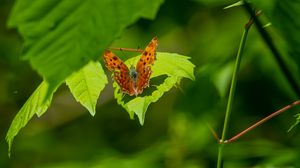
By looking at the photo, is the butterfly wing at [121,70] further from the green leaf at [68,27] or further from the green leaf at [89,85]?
the green leaf at [68,27]

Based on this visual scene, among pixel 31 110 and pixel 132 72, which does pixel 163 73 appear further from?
pixel 31 110

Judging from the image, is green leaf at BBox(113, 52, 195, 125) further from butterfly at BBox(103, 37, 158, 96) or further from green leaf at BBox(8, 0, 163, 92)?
green leaf at BBox(8, 0, 163, 92)

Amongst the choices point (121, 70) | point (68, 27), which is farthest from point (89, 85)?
point (68, 27)

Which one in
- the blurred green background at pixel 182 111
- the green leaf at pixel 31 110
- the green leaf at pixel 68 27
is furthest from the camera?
the blurred green background at pixel 182 111

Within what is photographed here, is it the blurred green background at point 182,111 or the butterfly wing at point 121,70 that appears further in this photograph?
the blurred green background at point 182,111

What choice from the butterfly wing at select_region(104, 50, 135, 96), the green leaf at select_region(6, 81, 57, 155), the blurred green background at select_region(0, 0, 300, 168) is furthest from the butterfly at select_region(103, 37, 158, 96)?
the blurred green background at select_region(0, 0, 300, 168)

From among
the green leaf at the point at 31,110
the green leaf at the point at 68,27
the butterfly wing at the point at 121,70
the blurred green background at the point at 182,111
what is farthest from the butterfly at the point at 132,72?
the green leaf at the point at 68,27

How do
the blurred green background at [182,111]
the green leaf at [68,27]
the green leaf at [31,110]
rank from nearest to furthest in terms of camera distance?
the green leaf at [68,27]
the green leaf at [31,110]
the blurred green background at [182,111]

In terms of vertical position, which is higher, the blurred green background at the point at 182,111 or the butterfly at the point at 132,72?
the butterfly at the point at 132,72
